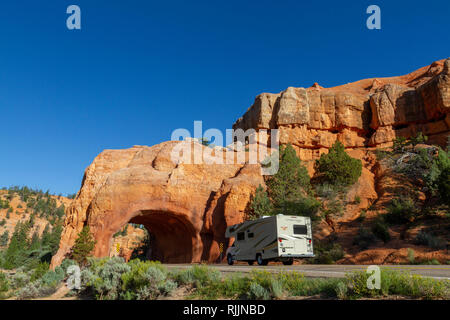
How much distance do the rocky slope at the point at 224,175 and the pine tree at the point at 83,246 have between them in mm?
1048

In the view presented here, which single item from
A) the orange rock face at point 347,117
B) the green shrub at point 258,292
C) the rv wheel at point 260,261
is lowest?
the rv wheel at point 260,261

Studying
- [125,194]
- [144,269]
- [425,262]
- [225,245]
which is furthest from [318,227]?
[144,269]

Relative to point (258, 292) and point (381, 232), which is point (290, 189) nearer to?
point (381, 232)

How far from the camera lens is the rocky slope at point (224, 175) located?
31963 millimetres

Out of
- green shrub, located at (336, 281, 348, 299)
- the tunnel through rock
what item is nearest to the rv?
green shrub, located at (336, 281, 348, 299)

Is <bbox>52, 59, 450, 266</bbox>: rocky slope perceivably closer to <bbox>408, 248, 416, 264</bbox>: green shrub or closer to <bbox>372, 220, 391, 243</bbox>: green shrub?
<bbox>408, 248, 416, 264</bbox>: green shrub

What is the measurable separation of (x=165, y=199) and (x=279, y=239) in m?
17.2

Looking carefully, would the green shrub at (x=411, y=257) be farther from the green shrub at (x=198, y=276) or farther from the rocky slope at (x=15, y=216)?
the rocky slope at (x=15, y=216)

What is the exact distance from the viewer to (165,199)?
33125 millimetres

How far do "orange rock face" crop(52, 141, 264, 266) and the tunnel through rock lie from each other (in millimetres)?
132

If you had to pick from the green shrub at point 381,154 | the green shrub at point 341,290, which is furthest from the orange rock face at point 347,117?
the green shrub at point 341,290

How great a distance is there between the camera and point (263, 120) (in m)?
54.8

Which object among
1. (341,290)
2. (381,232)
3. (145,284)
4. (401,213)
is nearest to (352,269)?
(341,290)
